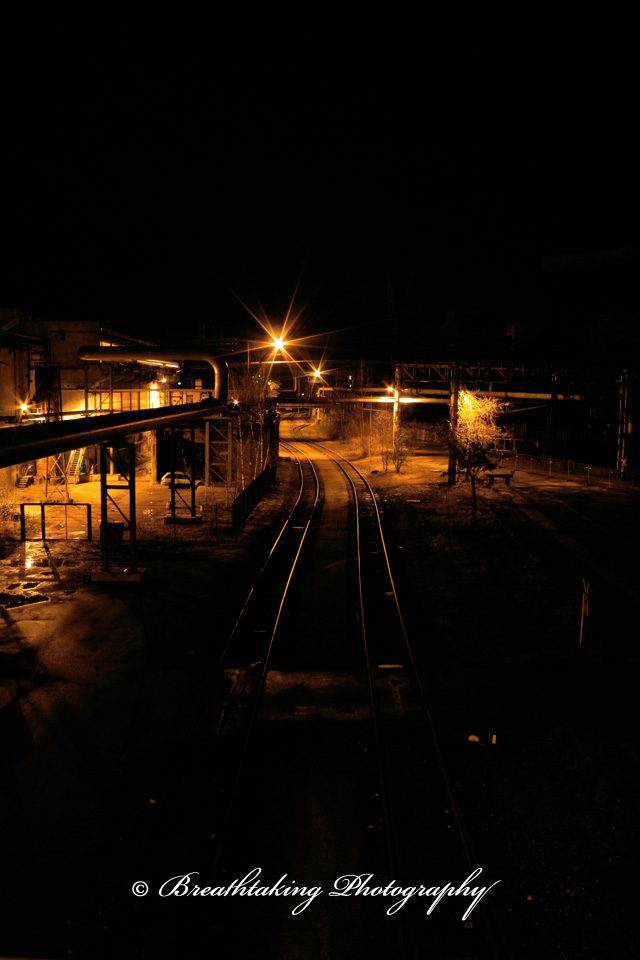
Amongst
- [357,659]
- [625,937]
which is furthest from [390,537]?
[625,937]

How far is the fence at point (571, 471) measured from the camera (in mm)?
28094

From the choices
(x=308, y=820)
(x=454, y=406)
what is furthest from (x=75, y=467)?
(x=308, y=820)

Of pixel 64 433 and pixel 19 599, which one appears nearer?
pixel 64 433

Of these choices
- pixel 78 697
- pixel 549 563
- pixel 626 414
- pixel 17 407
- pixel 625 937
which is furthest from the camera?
pixel 626 414

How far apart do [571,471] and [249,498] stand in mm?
19783

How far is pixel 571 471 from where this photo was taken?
31969 mm

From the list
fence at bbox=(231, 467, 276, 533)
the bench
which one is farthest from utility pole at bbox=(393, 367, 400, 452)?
fence at bbox=(231, 467, 276, 533)

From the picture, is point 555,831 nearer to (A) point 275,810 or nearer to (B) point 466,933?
(B) point 466,933

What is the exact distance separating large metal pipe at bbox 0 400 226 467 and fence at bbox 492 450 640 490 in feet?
76.2

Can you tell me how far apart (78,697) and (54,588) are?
5132mm

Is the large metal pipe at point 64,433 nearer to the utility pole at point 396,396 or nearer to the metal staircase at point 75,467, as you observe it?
the metal staircase at point 75,467

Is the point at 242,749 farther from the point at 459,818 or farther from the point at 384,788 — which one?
the point at 459,818

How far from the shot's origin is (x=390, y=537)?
60.0ft

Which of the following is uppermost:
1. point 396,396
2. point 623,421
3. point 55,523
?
point 396,396
